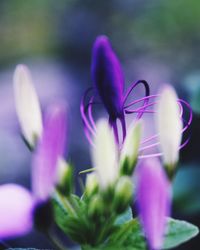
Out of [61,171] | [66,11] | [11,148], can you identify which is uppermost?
[66,11]

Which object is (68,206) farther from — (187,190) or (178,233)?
(187,190)

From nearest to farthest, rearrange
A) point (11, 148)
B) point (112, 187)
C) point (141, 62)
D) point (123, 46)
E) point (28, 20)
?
point (112, 187)
point (11, 148)
point (141, 62)
point (123, 46)
point (28, 20)

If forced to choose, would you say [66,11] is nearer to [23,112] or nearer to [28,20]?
[28,20]

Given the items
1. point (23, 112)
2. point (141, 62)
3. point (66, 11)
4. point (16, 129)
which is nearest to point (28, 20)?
point (66, 11)

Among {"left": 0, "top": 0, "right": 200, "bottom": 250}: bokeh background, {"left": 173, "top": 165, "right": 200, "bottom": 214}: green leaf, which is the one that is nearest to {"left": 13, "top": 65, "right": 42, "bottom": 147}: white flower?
{"left": 173, "top": 165, "right": 200, "bottom": 214}: green leaf

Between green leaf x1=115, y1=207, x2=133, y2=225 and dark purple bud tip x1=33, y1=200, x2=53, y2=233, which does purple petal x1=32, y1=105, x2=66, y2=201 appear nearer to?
dark purple bud tip x1=33, y1=200, x2=53, y2=233

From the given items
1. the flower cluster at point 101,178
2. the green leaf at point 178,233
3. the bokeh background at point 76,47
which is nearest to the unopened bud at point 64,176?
the flower cluster at point 101,178

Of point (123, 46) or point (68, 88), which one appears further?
point (123, 46)

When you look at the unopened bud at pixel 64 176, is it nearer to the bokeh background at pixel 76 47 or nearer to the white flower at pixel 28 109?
the white flower at pixel 28 109
